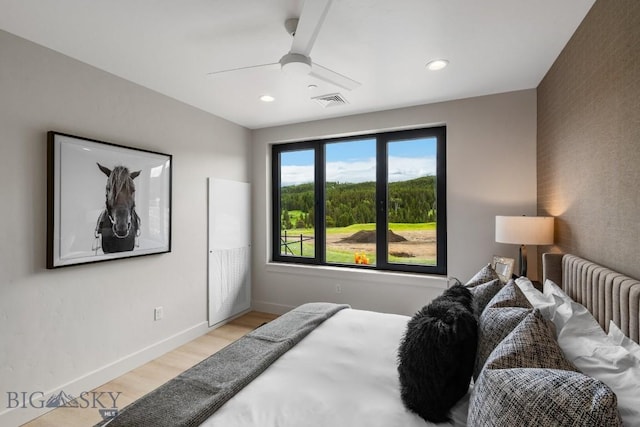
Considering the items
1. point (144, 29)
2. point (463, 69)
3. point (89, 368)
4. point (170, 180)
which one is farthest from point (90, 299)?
point (463, 69)

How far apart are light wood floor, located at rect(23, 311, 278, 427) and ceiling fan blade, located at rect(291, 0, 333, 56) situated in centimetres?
269

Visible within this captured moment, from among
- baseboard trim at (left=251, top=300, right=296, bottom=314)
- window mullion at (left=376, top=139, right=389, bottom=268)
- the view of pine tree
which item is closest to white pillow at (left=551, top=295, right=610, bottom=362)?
the view of pine tree

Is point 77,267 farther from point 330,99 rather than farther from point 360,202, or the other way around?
point 360,202

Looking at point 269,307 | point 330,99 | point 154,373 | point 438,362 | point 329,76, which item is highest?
point 330,99

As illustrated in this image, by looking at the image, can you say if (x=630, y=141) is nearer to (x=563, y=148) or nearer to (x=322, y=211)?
(x=563, y=148)

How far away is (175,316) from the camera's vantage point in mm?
3117

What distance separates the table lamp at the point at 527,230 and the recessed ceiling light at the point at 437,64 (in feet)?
4.33

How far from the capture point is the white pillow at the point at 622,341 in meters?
1.05

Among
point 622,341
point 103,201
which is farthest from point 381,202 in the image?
point 103,201

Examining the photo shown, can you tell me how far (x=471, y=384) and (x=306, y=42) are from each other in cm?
195

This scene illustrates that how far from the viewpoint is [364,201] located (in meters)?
3.77

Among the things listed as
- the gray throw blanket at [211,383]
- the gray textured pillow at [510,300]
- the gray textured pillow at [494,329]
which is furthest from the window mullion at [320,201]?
the gray textured pillow at [494,329]

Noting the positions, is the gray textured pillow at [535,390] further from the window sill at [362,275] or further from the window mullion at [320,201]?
the window mullion at [320,201]

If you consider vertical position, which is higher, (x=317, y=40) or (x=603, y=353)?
(x=317, y=40)
